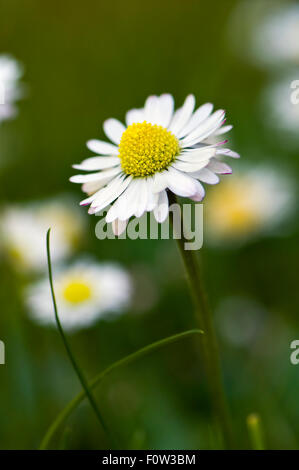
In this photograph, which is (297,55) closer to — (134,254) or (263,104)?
(263,104)

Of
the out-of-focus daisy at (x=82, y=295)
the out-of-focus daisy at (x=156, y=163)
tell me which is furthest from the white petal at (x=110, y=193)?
the out-of-focus daisy at (x=82, y=295)

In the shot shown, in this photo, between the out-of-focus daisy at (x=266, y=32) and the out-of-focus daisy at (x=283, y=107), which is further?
the out-of-focus daisy at (x=266, y=32)

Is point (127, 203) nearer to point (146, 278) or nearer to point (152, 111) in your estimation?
point (152, 111)

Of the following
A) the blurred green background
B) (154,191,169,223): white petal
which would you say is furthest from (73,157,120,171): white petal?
the blurred green background

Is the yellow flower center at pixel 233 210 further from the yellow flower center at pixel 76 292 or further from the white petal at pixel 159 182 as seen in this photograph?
the white petal at pixel 159 182

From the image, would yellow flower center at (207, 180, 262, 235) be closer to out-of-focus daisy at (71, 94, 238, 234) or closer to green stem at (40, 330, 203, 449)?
out-of-focus daisy at (71, 94, 238, 234)

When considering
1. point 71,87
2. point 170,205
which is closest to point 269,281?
point 170,205
